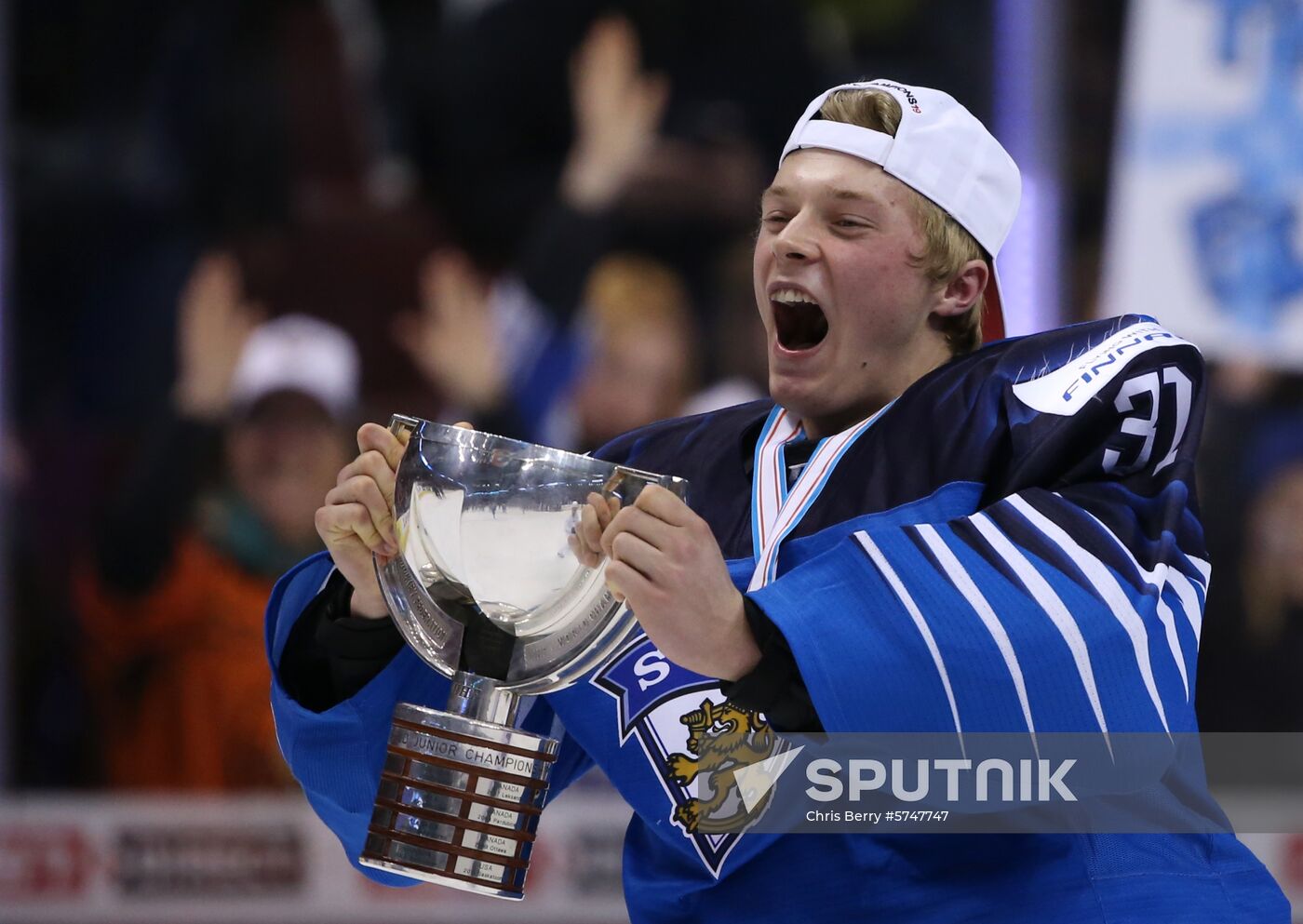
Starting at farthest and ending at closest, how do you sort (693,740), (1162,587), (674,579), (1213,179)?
1. (1213,179)
2. (693,740)
3. (1162,587)
4. (674,579)

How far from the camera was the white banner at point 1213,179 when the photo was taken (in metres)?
3.99

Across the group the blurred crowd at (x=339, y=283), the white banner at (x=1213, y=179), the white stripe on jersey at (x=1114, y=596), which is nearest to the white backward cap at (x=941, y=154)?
the white stripe on jersey at (x=1114, y=596)

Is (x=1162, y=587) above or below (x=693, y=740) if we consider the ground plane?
above

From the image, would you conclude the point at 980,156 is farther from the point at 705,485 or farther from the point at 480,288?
the point at 480,288

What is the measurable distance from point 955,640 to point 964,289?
1.60ft

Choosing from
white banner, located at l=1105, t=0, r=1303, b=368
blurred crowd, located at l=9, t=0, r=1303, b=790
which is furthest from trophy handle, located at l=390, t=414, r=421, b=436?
white banner, located at l=1105, t=0, r=1303, b=368

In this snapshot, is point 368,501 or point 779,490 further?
point 779,490

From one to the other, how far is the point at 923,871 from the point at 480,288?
10.00 ft

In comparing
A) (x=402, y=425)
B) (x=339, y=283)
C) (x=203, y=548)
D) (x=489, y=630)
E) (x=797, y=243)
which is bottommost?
(x=203, y=548)

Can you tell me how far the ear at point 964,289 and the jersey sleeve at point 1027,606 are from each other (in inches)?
9.2

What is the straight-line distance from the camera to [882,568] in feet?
3.97

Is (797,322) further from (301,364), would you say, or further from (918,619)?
(301,364)

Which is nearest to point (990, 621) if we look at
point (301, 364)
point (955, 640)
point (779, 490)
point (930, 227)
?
point (955, 640)

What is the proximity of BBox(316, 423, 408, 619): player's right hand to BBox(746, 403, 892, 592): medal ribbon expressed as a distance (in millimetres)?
317
